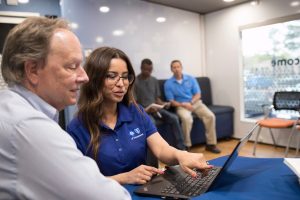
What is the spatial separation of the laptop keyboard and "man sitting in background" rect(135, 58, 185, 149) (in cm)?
308

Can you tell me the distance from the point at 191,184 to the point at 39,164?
618 millimetres

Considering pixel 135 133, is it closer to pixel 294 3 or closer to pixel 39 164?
pixel 39 164

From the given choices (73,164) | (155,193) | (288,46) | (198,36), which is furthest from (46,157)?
(198,36)

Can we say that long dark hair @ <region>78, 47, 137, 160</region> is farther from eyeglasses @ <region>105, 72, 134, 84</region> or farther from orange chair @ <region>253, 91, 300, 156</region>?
orange chair @ <region>253, 91, 300, 156</region>

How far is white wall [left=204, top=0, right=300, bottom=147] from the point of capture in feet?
15.7

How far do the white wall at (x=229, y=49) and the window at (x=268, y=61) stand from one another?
0.42ft

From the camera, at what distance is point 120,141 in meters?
1.40

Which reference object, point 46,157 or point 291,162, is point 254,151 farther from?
point 46,157

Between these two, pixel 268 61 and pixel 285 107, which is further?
pixel 268 61

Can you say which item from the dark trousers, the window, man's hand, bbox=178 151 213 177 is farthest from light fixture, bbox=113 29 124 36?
man's hand, bbox=178 151 213 177

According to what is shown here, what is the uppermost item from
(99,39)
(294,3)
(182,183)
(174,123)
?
(294,3)

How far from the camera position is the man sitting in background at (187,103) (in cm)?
452

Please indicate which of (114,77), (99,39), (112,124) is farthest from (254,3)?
(112,124)

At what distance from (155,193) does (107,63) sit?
76 centimetres
